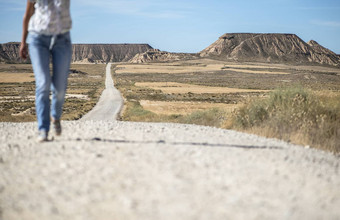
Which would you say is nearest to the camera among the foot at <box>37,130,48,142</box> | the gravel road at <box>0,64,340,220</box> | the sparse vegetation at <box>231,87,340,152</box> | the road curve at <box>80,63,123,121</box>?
the gravel road at <box>0,64,340,220</box>

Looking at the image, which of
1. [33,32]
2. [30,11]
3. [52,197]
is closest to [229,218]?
[52,197]

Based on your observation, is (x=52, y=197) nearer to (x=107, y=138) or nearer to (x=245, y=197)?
(x=245, y=197)

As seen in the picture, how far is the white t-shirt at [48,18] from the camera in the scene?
17.6 ft

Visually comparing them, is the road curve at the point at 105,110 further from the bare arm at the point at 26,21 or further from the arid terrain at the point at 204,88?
the bare arm at the point at 26,21

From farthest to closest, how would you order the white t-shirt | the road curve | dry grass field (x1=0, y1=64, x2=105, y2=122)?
1. dry grass field (x1=0, y1=64, x2=105, y2=122)
2. the road curve
3. the white t-shirt

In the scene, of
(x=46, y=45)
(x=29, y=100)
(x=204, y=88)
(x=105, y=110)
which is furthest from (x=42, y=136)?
(x=204, y=88)

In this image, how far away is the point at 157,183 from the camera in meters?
3.82

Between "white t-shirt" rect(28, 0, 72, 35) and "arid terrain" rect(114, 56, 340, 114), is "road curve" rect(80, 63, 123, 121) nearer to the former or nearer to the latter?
"arid terrain" rect(114, 56, 340, 114)

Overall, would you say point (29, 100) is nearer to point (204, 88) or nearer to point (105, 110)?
point (105, 110)

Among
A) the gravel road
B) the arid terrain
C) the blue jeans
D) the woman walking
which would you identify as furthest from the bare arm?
the arid terrain

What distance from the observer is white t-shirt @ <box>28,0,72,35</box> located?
5379 millimetres

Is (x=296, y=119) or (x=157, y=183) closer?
(x=157, y=183)

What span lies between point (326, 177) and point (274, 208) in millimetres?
1713

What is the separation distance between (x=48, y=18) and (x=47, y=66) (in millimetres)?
716
